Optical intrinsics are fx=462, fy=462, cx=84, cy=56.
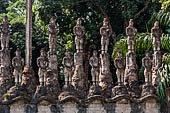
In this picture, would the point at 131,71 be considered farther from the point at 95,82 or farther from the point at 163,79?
the point at 95,82

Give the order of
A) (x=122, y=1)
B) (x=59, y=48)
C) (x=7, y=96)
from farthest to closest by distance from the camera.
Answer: (x=59, y=48)
(x=122, y=1)
(x=7, y=96)

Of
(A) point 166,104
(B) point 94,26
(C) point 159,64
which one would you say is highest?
(B) point 94,26

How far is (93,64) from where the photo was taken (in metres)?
15.0

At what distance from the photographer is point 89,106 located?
1461 cm

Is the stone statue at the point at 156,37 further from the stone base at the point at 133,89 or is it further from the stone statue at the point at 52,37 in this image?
the stone statue at the point at 52,37

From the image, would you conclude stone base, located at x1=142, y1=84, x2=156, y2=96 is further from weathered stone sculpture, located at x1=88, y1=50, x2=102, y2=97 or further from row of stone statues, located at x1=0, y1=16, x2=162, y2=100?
weathered stone sculpture, located at x1=88, y1=50, x2=102, y2=97

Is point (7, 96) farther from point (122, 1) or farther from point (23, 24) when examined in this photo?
point (23, 24)

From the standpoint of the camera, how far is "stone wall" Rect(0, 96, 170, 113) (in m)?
14.4

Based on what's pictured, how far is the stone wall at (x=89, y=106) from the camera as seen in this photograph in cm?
1444

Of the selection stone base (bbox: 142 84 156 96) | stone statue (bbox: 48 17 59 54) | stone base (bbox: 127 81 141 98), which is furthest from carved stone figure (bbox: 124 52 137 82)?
stone statue (bbox: 48 17 59 54)

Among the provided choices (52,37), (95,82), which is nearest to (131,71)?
(95,82)

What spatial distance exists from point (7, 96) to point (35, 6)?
331 inches

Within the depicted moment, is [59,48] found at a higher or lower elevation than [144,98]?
higher

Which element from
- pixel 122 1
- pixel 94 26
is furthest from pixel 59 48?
pixel 122 1
